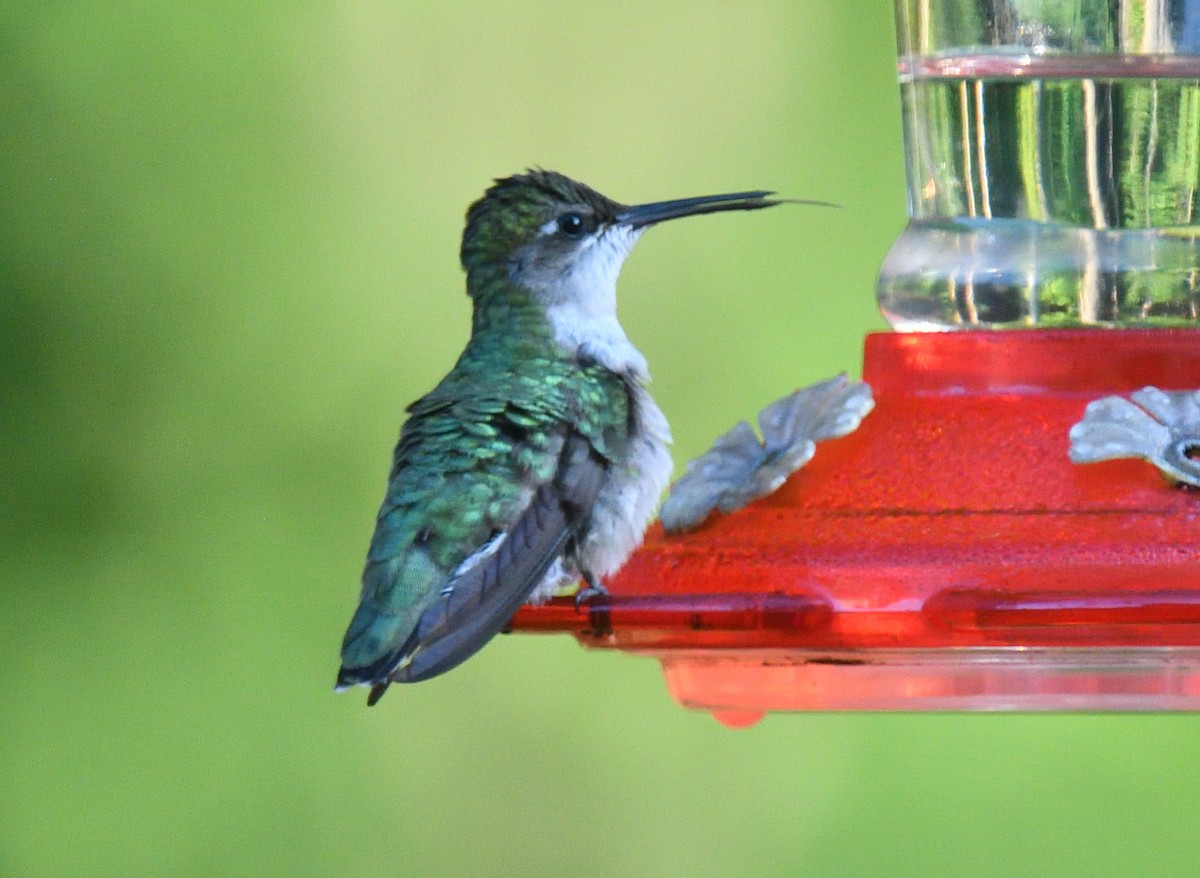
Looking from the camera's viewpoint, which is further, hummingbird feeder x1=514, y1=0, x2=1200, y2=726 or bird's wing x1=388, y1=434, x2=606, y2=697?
bird's wing x1=388, y1=434, x2=606, y2=697

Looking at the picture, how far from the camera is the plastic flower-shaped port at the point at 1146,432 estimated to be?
8.68 feet

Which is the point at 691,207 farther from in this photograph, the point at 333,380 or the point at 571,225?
the point at 333,380

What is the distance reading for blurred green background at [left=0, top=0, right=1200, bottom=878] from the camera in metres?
7.41

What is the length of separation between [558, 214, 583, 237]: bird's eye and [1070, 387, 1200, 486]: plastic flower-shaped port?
1576mm

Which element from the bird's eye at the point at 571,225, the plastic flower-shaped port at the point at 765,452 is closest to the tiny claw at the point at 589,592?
the plastic flower-shaped port at the point at 765,452

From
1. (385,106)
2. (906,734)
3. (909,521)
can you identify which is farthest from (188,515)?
(909,521)

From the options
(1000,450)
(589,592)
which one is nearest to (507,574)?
(589,592)

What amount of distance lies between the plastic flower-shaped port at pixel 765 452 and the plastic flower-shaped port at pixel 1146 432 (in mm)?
331

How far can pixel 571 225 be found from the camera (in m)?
4.13

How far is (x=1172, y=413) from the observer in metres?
2.72

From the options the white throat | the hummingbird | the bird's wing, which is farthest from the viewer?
the white throat

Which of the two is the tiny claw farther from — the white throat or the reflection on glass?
the white throat

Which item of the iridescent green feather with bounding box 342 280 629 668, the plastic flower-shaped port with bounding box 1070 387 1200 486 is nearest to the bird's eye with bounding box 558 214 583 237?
the iridescent green feather with bounding box 342 280 629 668

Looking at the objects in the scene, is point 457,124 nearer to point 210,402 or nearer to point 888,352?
point 210,402
